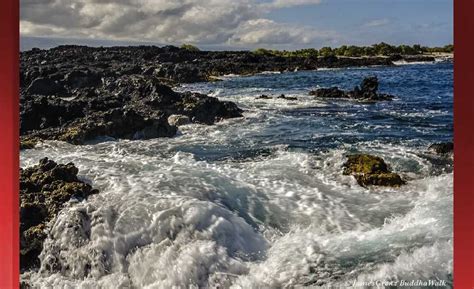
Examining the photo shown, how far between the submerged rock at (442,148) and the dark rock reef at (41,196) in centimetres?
189

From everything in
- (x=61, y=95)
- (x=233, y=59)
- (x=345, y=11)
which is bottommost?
(x=61, y=95)

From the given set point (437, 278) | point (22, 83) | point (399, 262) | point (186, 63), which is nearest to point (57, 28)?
point (22, 83)

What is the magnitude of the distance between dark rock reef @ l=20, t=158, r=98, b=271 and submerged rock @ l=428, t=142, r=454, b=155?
1887 millimetres

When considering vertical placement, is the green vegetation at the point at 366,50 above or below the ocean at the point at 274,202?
above

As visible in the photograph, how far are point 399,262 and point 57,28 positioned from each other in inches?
90.9

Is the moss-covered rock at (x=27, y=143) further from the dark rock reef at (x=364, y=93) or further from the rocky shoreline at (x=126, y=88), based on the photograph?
the dark rock reef at (x=364, y=93)

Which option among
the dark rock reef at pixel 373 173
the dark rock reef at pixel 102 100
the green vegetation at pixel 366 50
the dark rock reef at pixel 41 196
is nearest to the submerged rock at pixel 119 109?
the dark rock reef at pixel 102 100

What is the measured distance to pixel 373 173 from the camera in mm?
2852

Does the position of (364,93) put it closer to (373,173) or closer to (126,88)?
(373,173)

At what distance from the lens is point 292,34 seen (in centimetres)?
300

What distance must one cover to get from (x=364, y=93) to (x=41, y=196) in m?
1.94

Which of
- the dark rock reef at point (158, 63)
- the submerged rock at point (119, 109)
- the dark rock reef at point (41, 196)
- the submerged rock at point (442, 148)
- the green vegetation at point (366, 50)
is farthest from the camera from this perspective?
the submerged rock at point (119, 109)
